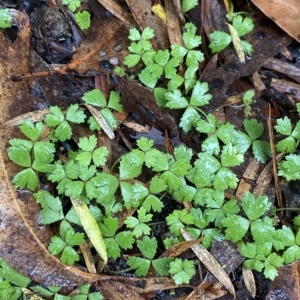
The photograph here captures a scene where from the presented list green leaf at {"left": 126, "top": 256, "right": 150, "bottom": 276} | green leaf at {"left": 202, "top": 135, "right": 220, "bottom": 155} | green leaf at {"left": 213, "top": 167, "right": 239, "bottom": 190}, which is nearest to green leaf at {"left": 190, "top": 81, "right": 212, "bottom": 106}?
green leaf at {"left": 202, "top": 135, "right": 220, "bottom": 155}

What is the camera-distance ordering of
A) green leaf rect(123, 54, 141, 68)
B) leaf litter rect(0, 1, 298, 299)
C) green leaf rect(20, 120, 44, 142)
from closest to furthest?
leaf litter rect(0, 1, 298, 299)
green leaf rect(20, 120, 44, 142)
green leaf rect(123, 54, 141, 68)

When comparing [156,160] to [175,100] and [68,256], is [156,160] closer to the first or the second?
[175,100]

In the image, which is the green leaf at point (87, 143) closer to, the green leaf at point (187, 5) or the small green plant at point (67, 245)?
the small green plant at point (67, 245)

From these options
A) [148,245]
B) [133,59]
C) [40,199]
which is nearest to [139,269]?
[148,245]

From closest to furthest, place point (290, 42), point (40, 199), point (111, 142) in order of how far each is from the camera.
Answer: point (40, 199) < point (111, 142) < point (290, 42)

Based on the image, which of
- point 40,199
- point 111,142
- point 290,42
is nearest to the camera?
point 40,199

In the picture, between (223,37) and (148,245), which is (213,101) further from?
(148,245)

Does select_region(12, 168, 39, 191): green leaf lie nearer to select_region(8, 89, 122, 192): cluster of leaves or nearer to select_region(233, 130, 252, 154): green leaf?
select_region(8, 89, 122, 192): cluster of leaves
